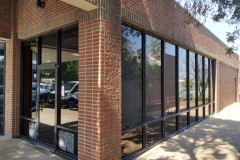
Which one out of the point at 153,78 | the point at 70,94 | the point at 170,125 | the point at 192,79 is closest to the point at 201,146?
the point at 170,125

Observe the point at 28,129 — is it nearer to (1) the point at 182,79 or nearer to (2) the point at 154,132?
(2) the point at 154,132

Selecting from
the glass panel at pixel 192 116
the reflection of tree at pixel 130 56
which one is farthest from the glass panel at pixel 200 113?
the reflection of tree at pixel 130 56

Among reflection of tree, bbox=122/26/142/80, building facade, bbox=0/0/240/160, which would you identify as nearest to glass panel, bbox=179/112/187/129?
building facade, bbox=0/0/240/160

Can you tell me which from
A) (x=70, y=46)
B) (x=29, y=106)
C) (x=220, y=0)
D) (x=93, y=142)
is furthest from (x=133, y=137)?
(x=220, y=0)

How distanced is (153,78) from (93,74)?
288 cm

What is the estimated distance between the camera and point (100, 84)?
15.3ft

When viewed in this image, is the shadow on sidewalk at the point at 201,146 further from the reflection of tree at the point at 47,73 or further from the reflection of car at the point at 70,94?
the reflection of tree at the point at 47,73

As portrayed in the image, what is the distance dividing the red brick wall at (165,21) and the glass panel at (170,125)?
2718 mm

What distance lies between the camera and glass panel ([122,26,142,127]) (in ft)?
19.1

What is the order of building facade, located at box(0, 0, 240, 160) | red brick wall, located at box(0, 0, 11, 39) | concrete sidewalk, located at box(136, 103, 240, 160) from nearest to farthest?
1. building facade, located at box(0, 0, 240, 160)
2. concrete sidewalk, located at box(136, 103, 240, 160)
3. red brick wall, located at box(0, 0, 11, 39)

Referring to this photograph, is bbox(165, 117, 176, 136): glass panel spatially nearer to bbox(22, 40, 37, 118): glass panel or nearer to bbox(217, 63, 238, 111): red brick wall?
bbox(22, 40, 37, 118): glass panel

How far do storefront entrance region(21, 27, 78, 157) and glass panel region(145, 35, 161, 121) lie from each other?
2.18 metres

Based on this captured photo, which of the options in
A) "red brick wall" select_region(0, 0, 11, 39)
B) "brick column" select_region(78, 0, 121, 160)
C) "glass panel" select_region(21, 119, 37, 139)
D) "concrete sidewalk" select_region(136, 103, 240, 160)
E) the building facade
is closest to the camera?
"brick column" select_region(78, 0, 121, 160)

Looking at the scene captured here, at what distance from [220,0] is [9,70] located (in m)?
6.46
